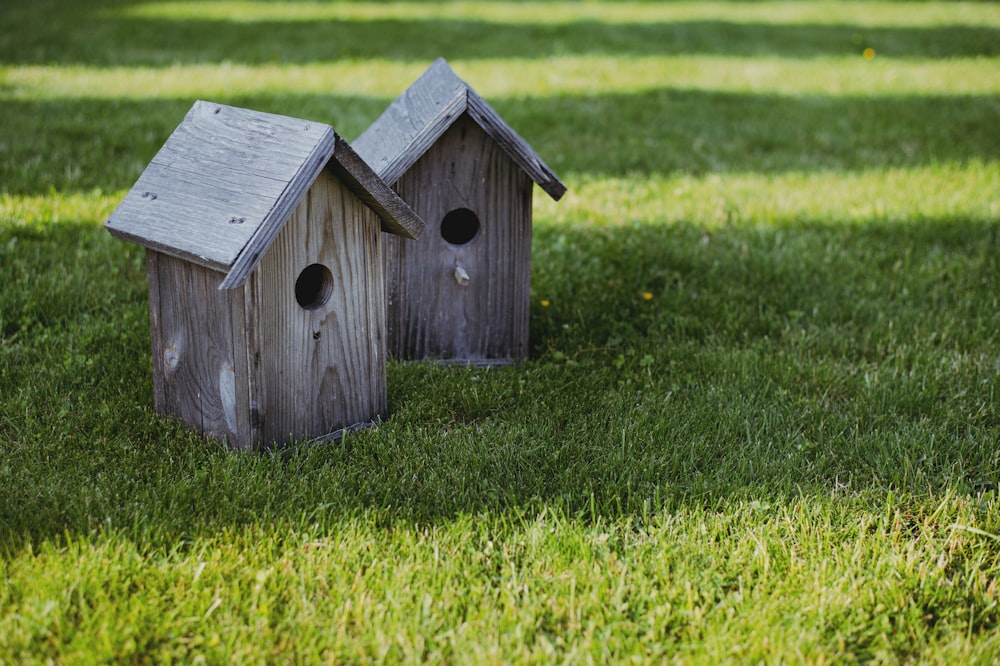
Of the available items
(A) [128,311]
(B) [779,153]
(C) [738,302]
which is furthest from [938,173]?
(A) [128,311]

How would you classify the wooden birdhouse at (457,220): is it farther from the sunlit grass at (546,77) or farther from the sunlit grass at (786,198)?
the sunlit grass at (546,77)

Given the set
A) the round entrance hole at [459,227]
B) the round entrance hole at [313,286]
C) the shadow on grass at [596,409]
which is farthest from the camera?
the round entrance hole at [459,227]

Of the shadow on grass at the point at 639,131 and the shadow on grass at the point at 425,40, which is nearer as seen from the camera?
the shadow on grass at the point at 639,131

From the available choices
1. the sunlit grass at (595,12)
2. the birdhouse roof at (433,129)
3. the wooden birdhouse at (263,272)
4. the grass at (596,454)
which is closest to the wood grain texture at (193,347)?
the wooden birdhouse at (263,272)

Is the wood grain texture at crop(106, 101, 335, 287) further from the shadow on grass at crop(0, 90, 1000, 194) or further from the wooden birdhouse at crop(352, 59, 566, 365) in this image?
the shadow on grass at crop(0, 90, 1000, 194)

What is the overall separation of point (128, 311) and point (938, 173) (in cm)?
556

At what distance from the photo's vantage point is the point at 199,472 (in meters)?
2.82

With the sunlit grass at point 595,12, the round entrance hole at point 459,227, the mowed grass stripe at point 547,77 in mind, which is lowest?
the round entrance hole at point 459,227

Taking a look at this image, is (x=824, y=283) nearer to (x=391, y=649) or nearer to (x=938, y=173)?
(x=938, y=173)

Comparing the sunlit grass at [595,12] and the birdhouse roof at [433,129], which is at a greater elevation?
the sunlit grass at [595,12]

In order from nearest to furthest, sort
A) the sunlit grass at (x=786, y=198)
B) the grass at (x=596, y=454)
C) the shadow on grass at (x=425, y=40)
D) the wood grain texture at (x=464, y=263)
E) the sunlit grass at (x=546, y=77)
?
the grass at (x=596, y=454)
the wood grain texture at (x=464, y=263)
the sunlit grass at (x=786, y=198)
the sunlit grass at (x=546, y=77)
the shadow on grass at (x=425, y=40)

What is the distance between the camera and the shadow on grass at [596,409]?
2805 mm

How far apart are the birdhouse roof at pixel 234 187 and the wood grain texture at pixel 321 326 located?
13 centimetres

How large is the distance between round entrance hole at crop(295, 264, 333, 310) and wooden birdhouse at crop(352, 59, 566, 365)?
1.60 feet
